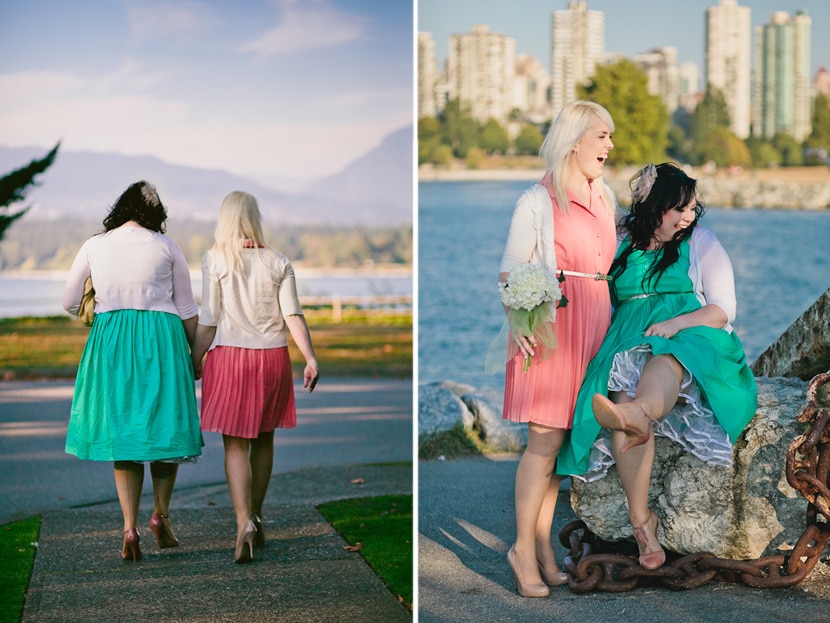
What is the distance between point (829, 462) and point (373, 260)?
1738cm

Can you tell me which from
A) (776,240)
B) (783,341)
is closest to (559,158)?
(783,341)

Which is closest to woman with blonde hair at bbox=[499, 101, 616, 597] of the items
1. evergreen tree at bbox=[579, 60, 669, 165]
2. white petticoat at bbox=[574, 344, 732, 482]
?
white petticoat at bbox=[574, 344, 732, 482]

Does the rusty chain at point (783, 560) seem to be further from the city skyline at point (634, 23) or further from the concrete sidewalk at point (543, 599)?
the city skyline at point (634, 23)

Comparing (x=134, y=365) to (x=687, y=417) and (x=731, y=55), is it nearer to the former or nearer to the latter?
(x=687, y=417)

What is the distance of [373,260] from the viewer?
70.2ft

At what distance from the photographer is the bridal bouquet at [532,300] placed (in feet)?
14.0

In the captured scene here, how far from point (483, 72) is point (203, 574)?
3781 cm

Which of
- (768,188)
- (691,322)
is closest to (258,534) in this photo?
(691,322)

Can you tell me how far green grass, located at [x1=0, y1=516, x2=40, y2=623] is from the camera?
4453 mm

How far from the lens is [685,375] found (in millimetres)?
4316

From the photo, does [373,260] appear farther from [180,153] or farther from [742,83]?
[742,83]

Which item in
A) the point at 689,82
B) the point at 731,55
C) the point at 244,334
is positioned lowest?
the point at 244,334

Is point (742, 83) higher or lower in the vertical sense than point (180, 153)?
higher

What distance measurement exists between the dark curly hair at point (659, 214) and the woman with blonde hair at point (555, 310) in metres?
0.12
